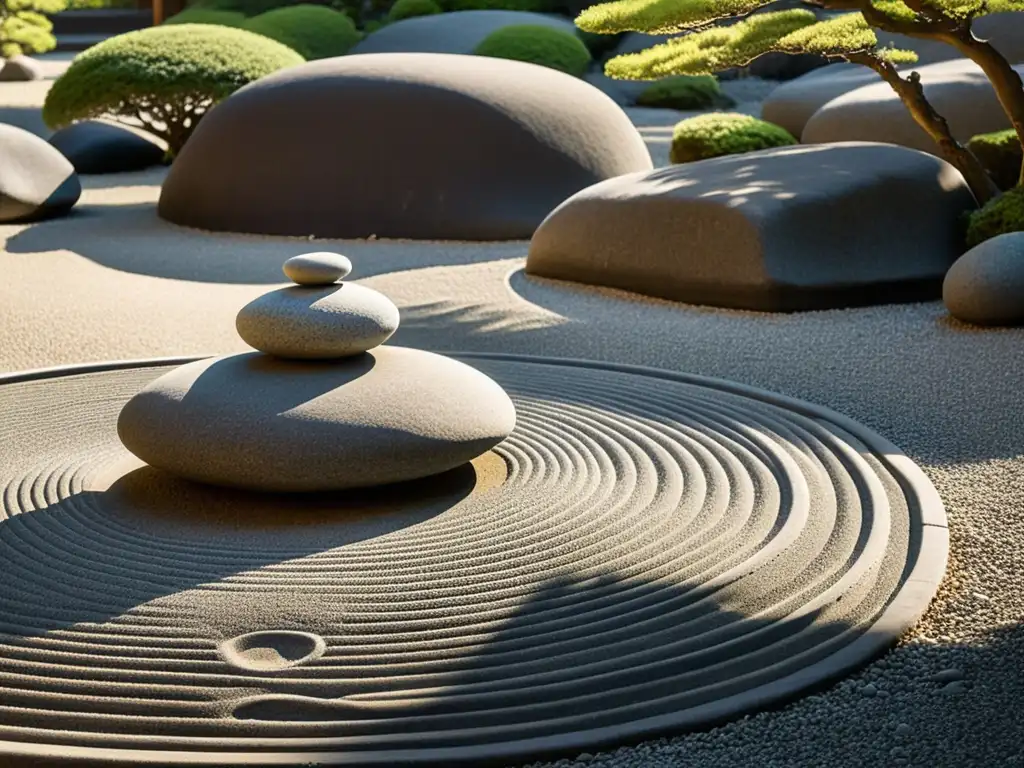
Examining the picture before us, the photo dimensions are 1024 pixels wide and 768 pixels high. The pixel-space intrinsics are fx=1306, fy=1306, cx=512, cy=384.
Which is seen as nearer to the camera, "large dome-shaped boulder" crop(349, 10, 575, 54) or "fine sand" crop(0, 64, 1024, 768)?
"fine sand" crop(0, 64, 1024, 768)

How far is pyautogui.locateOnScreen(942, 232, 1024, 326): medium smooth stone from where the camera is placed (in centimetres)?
656

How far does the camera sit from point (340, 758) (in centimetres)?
258

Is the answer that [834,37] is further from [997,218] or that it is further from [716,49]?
[997,218]

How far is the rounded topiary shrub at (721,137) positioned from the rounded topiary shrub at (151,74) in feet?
14.5

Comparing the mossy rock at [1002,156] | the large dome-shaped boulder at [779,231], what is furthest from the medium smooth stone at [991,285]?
the mossy rock at [1002,156]

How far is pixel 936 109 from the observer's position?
11.4m

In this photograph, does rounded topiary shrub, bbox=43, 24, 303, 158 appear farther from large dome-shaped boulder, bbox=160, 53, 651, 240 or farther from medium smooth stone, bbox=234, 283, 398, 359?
medium smooth stone, bbox=234, 283, 398, 359

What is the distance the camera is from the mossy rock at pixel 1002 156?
9.13 metres

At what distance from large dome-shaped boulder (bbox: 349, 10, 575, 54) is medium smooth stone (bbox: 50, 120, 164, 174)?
7.01m

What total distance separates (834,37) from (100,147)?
8.82 metres

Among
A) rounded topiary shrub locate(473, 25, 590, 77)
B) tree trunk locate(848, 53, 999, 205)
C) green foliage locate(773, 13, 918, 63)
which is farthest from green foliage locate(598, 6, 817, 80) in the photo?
rounded topiary shrub locate(473, 25, 590, 77)

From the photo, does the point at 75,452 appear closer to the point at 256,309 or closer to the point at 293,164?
the point at 256,309

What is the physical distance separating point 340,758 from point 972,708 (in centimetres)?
135

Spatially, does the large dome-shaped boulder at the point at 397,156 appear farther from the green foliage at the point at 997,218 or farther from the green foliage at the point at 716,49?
the green foliage at the point at 997,218
